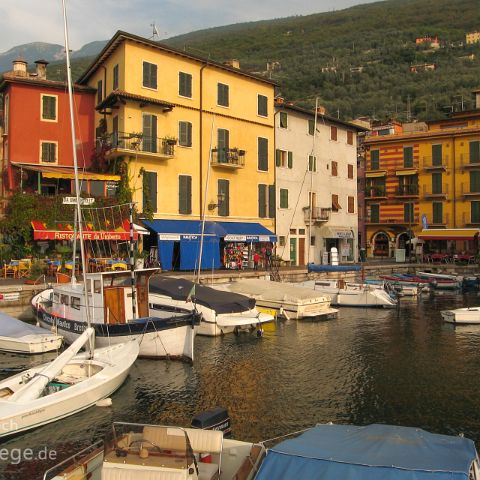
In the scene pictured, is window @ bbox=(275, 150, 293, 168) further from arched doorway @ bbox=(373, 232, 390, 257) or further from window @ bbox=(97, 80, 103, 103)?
arched doorway @ bbox=(373, 232, 390, 257)

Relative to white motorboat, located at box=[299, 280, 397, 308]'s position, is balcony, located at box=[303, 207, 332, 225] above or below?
above

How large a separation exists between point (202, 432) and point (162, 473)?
987mm

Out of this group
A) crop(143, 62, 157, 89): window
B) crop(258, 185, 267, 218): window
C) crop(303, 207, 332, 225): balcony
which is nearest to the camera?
crop(143, 62, 157, 89): window

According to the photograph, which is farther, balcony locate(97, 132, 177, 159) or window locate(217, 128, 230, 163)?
window locate(217, 128, 230, 163)

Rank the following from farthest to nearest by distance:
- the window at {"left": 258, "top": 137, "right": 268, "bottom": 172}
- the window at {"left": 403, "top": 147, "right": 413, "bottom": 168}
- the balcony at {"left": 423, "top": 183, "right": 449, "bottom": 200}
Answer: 1. the window at {"left": 403, "top": 147, "right": 413, "bottom": 168}
2. the balcony at {"left": 423, "top": 183, "right": 449, "bottom": 200}
3. the window at {"left": 258, "top": 137, "right": 268, "bottom": 172}

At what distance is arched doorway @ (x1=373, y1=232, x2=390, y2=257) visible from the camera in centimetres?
6056

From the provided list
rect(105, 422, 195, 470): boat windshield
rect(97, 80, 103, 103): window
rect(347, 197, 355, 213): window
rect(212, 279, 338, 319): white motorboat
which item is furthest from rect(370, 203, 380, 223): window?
rect(105, 422, 195, 470): boat windshield

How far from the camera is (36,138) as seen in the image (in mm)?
35875

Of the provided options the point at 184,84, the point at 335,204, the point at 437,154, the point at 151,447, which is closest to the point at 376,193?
the point at 437,154

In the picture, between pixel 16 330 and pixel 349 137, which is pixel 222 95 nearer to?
→ pixel 349 137

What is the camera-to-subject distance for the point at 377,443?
7.76 metres

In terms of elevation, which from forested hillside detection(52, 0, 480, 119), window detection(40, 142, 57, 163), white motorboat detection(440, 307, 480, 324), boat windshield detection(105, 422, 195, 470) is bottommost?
white motorboat detection(440, 307, 480, 324)

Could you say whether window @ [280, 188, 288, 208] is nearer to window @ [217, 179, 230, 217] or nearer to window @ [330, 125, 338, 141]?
window @ [217, 179, 230, 217]

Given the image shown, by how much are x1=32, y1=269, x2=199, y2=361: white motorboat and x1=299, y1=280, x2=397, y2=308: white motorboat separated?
14529mm
